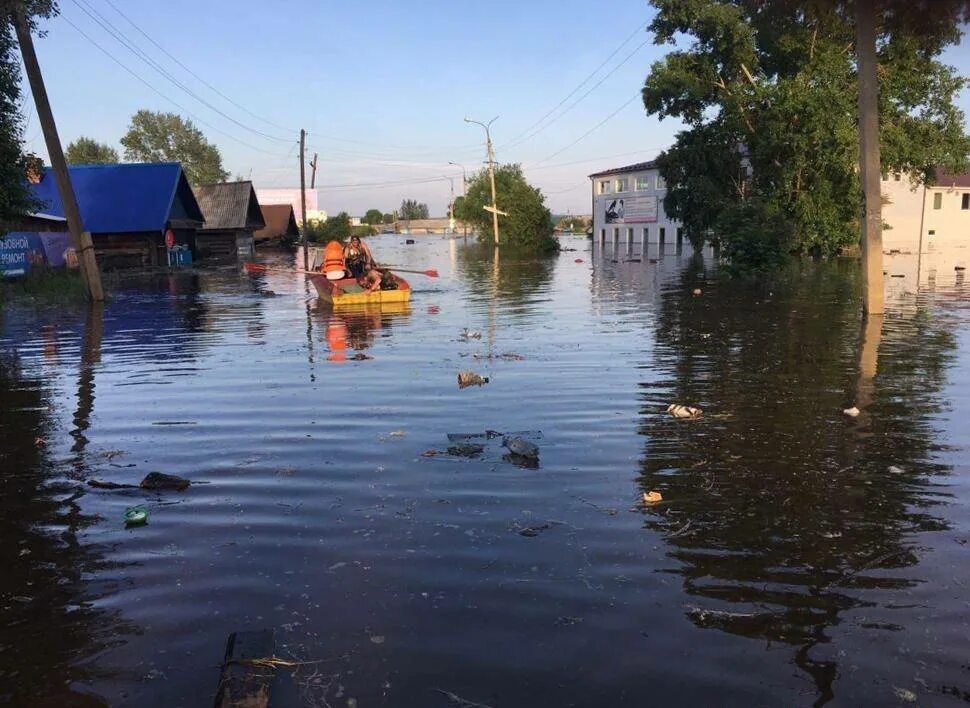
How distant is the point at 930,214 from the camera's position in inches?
2060

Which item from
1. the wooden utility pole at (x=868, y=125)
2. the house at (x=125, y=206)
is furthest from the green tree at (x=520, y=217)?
the wooden utility pole at (x=868, y=125)

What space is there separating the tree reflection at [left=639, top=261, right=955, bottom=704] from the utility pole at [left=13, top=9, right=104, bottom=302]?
53.5 ft

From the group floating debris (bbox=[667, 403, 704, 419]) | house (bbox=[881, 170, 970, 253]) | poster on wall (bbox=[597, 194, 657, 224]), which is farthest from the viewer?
poster on wall (bbox=[597, 194, 657, 224])

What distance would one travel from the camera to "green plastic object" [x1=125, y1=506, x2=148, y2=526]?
17.6 feet

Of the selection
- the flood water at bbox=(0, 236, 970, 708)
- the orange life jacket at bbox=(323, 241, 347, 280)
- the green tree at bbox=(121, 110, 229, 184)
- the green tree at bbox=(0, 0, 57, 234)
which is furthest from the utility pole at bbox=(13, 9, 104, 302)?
the green tree at bbox=(121, 110, 229, 184)

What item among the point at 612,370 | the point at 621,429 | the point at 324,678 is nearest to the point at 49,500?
the point at 324,678

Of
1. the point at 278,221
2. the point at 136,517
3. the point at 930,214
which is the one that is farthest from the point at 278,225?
the point at 136,517

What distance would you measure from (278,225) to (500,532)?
70.4 m

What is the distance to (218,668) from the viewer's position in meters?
3.55

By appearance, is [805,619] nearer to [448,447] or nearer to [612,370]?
[448,447]

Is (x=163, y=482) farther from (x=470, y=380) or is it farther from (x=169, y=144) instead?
(x=169, y=144)

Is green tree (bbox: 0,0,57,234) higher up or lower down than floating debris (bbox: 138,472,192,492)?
higher up

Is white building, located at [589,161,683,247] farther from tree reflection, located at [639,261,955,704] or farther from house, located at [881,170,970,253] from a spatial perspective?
tree reflection, located at [639,261,955,704]

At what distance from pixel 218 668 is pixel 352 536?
5.14ft
